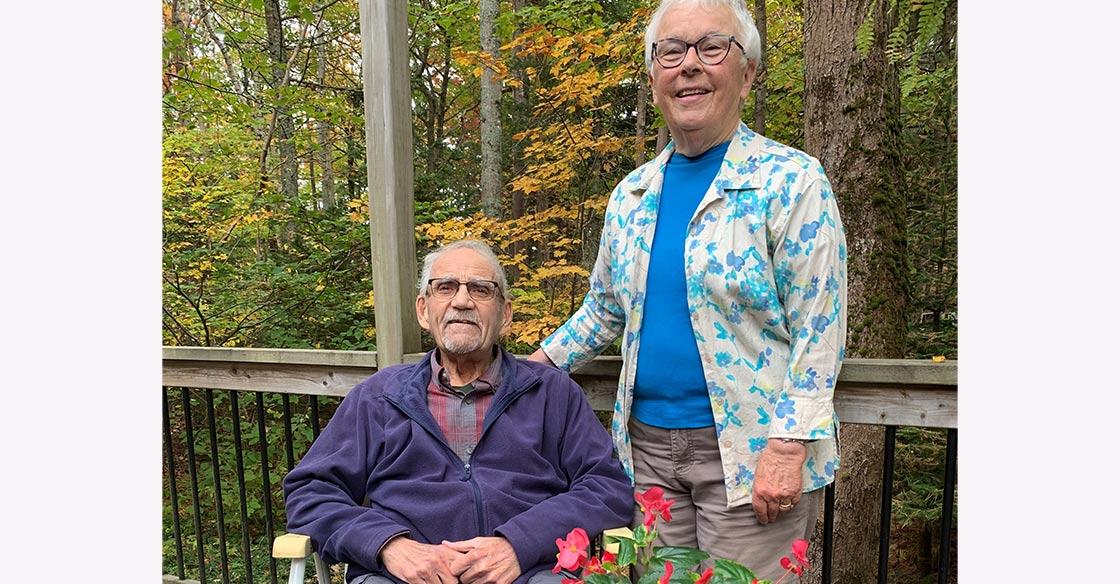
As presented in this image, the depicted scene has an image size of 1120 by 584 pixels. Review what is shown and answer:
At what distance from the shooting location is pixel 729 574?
1.11 metres

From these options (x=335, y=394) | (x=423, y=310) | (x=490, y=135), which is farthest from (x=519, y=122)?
(x=423, y=310)

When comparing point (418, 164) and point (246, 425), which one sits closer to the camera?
point (246, 425)

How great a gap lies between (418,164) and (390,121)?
16.1 ft

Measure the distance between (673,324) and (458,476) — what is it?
1.95ft

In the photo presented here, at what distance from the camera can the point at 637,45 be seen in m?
5.27

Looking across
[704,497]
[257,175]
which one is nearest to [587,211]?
[257,175]

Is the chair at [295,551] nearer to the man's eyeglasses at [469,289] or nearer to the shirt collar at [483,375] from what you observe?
the shirt collar at [483,375]

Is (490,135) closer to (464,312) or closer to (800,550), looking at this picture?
(464,312)

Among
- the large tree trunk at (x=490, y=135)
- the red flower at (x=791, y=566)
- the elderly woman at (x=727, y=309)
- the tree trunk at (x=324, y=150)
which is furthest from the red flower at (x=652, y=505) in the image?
the tree trunk at (x=324, y=150)

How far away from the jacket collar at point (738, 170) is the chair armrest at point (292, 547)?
1.04 meters

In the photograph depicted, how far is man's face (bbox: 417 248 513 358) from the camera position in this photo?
188cm
